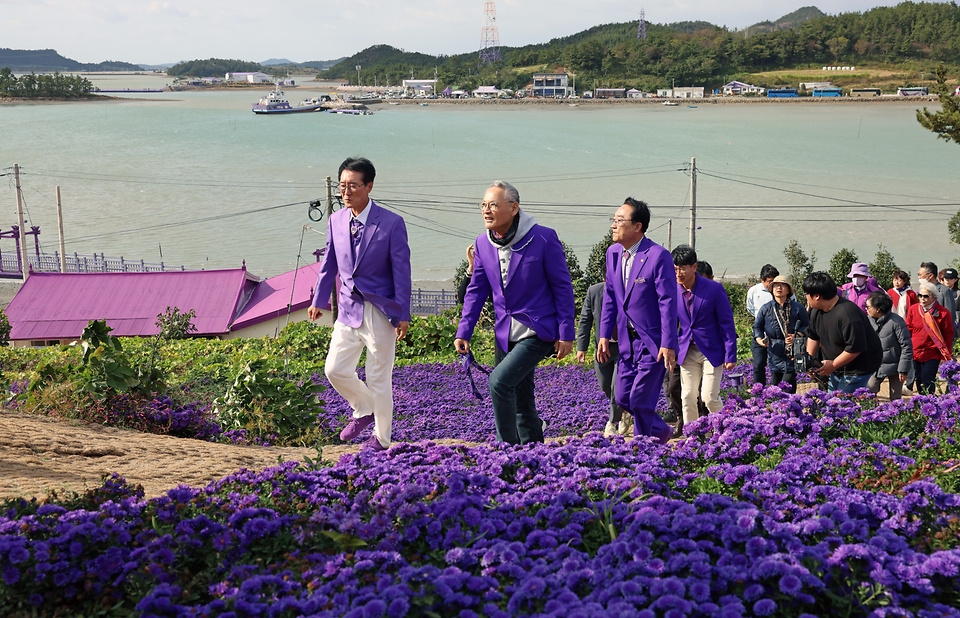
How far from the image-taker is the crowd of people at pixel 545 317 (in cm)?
550

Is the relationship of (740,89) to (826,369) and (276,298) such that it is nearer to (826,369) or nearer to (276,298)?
(276,298)

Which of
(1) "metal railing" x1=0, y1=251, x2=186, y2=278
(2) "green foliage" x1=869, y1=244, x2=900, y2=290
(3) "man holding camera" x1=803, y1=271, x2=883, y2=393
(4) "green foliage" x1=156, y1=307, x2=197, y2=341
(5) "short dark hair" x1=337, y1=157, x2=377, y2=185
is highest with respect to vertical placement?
(5) "short dark hair" x1=337, y1=157, x2=377, y2=185

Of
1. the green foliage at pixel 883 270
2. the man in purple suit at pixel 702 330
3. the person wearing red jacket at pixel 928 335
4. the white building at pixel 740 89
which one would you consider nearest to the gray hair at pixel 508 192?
the man in purple suit at pixel 702 330

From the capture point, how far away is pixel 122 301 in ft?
81.8

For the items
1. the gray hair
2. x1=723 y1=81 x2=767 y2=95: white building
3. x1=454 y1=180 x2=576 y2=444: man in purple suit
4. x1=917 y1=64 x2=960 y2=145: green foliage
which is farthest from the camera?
x1=723 y1=81 x2=767 y2=95: white building

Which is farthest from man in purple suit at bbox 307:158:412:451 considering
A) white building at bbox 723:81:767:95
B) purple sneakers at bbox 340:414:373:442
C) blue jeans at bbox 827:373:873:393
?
white building at bbox 723:81:767:95

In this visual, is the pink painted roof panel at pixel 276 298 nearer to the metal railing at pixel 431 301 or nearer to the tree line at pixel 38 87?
the metal railing at pixel 431 301

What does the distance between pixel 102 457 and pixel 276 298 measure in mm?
18961

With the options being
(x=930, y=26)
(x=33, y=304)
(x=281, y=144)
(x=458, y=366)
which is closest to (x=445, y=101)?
(x=281, y=144)

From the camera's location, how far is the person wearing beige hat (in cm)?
789

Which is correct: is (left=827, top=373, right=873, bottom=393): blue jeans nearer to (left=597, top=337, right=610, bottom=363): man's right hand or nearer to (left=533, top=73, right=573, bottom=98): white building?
(left=597, top=337, right=610, bottom=363): man's right hand

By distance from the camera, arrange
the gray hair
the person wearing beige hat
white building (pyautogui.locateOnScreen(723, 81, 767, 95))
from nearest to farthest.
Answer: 1. the gray hair
2. the person wearing beige hat
3. white building (pyautogui.locateOnScreen(723, 81, 767, 95))

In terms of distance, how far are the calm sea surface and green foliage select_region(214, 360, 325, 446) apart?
8909 millimetres

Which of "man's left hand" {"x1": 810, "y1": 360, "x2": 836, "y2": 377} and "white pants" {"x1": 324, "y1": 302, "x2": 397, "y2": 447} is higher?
"white pants" {"x1": 324, "y1": 302, "x2": 397, "y2": 447}
